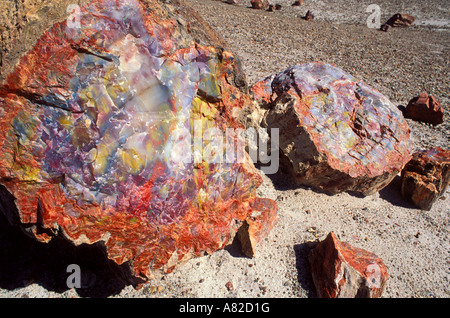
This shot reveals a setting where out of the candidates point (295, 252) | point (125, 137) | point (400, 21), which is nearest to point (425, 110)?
point (295, 252)

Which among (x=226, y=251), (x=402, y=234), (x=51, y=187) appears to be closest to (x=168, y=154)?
(x=51, y=187)

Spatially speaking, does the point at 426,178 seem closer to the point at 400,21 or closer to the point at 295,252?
the point at 295,252

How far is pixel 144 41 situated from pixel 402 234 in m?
2.63

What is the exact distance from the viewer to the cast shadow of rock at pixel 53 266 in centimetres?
229

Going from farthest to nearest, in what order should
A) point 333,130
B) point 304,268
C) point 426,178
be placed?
point 426,178 < point 333,130 < point 304,268

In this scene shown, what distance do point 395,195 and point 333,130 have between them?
1.06 metres

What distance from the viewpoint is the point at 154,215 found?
203 cm

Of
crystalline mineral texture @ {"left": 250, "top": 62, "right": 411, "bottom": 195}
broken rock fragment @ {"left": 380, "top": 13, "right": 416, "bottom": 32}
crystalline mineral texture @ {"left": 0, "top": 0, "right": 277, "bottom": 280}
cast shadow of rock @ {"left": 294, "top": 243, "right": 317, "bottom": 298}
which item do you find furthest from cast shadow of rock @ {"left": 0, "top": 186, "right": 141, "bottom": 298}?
broken rock fragment @ {"left": 380, "top": 13, "right": 416, "bottom": 32}

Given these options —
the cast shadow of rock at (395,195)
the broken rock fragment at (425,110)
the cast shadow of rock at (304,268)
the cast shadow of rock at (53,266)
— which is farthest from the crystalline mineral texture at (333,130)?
the cast shadow of rock at (53,266)

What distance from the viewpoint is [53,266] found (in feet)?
7.75

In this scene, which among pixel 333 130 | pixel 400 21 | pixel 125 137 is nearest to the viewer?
pixel 125 137

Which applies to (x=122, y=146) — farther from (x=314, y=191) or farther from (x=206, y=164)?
(x=314, y=191)

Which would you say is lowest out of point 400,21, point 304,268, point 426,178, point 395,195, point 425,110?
point 304,268

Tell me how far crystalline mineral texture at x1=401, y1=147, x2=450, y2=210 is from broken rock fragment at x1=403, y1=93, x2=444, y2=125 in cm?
A: 131
